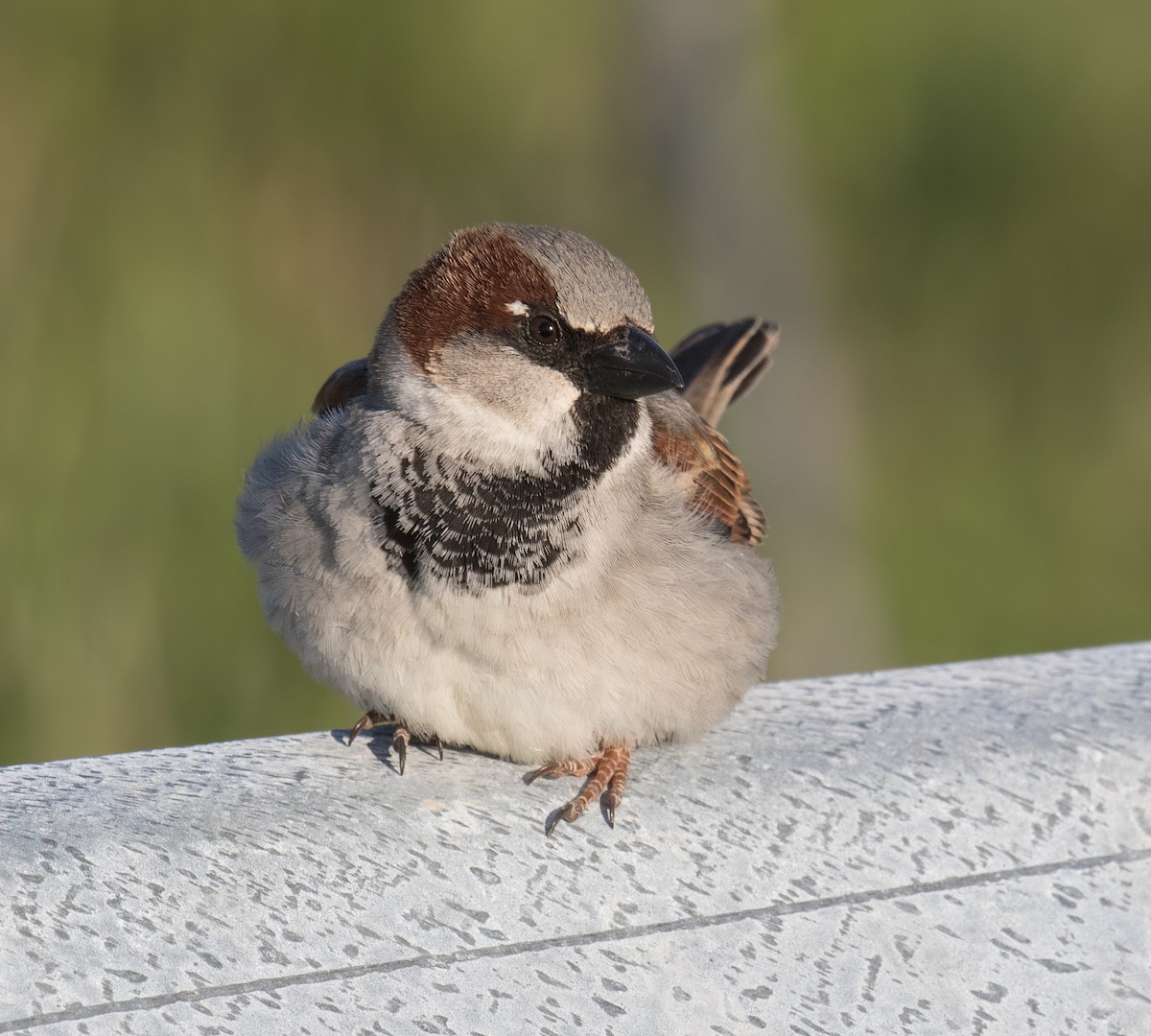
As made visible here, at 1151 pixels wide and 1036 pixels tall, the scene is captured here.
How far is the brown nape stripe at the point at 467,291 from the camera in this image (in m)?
1.94

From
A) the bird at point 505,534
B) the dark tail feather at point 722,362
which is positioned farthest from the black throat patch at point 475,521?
the dark tail feather at point 722,362

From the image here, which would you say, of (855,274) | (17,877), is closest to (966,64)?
(855,274)

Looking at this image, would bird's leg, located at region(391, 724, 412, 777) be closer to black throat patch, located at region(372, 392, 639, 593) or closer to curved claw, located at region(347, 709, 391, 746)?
curved claw, located at region(347, 709, 391, 746)

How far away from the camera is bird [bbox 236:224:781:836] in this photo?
1897mm

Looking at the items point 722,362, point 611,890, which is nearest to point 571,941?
point 611,890

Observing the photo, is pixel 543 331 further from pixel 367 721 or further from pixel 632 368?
pixel 367 721

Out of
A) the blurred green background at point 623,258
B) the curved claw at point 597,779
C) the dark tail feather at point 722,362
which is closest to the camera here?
the curved claw at point 597,779

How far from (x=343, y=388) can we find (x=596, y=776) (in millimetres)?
718

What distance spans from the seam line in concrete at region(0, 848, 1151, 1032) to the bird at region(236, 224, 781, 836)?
432mm

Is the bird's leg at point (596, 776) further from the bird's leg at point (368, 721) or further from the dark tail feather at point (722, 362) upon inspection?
the dark tail feather at point (722, 362)

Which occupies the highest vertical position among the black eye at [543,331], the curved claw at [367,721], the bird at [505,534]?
the black eye at [543,331]

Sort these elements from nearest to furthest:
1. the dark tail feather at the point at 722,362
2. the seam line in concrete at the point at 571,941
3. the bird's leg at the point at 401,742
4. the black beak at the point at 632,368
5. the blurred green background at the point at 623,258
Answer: the seam line in concrete at the point at 571,941 → the bird's leg at the point at 401,742 → the black beak at the point at 632,368 → the blurred green background at the point at 623,258 → the dark tail feather at the point at 722,362

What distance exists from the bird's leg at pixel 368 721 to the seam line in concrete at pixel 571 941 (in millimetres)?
639

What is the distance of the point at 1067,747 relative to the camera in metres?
1.63
